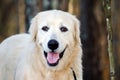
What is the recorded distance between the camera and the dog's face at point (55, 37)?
9.41m

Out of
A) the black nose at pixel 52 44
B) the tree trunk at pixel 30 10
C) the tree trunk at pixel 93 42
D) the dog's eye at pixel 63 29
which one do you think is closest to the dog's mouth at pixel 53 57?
the black nose at pixel 52 44

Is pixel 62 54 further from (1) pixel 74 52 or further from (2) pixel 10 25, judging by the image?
(2) pixel 10 25

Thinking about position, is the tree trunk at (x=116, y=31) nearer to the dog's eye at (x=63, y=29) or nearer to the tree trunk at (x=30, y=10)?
the tree trunk at (x=30, y=10)

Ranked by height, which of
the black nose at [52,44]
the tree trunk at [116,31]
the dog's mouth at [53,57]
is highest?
the black nose at [52,44]

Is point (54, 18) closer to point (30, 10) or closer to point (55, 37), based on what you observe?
point (55, 37)

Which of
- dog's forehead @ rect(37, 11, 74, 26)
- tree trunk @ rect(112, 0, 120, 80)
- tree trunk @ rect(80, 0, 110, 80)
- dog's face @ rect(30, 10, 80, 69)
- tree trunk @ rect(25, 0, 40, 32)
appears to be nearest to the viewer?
dog's face @ rect(30, 10, 80, 69)

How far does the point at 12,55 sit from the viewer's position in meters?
10.5

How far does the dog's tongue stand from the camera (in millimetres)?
9481

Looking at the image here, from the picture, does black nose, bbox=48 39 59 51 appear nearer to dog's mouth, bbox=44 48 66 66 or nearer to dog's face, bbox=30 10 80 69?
dog's face, bbox=30 10 80 69

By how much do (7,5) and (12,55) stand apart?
726 inches

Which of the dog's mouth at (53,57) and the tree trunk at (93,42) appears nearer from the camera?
the dog's mouth at (53,57)

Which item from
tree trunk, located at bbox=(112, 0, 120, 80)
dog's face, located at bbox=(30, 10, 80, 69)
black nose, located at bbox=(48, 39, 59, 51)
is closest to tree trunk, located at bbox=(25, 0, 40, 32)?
dog's face, located at bbox=(30, 10, 80, 69)

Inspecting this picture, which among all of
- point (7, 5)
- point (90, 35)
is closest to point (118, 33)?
point (90, 35)

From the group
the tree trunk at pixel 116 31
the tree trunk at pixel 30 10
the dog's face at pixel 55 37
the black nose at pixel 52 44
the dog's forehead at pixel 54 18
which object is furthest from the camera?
the tree trunk at pixel 116 31
